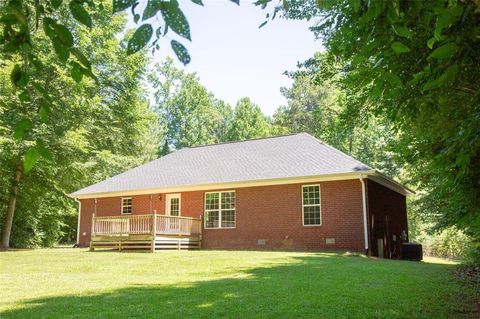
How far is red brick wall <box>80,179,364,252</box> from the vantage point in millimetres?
16656

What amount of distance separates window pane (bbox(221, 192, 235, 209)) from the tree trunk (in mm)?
10174

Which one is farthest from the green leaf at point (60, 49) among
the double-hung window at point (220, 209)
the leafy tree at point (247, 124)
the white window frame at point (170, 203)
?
the leafy tree at point (247, 124)

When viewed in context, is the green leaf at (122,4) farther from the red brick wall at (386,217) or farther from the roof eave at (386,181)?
the red brick wall at (386,217)

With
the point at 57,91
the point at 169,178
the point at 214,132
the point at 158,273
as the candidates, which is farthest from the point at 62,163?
the point at 214,132

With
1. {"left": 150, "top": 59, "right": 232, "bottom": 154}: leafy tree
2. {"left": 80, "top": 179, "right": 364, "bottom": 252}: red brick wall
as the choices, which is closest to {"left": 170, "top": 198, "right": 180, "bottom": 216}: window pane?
{"left": 80, "top": 179, "right": 364, "bottom": 252}: red brick wall

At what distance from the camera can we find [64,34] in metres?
1.72

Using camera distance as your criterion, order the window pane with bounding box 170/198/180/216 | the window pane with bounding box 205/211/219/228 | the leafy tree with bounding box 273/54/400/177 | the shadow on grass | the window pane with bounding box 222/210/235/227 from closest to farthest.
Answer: the shadow on grass, the leafy tree with bounding box 273/54/400/177, the window pane with bounding box 222/210/235/227, the window pane with bounding box 205/211/219/228, the window pane with bounding box 170/198/180/216

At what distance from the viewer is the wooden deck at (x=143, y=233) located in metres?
17.0

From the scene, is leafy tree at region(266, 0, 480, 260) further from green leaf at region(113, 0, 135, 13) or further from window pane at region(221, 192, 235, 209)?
window pane at region(221, 192, 235, 209)

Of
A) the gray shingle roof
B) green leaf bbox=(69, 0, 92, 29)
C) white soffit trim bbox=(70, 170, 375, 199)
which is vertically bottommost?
green leaf bbox=(69, 0, 92, 29)

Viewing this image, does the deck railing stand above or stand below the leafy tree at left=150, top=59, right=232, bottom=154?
below

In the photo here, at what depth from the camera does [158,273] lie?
914 centimetres

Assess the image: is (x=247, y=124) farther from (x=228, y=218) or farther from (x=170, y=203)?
(x=228, y=218)

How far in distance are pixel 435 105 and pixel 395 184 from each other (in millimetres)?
15768
